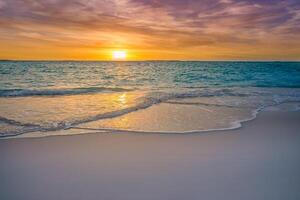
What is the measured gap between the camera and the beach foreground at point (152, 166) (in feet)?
12.3

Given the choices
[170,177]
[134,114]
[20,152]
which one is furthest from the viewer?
[134,114]

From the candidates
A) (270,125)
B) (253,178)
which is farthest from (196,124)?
(253,178)

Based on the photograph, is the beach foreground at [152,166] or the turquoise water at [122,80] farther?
the turquoise water at [122,80]

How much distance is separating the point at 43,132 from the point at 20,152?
1298mm

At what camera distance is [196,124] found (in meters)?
7.34

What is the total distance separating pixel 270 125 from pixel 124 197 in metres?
5.06

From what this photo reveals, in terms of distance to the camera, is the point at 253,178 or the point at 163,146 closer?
the point at 253,178

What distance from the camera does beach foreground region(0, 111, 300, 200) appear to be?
3.76 m

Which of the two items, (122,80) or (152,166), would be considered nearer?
(152,166)

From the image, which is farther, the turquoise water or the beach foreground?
the turquoise water

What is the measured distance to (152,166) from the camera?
4.54m

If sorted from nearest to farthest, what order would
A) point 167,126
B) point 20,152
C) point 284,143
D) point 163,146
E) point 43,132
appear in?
point 20,152 → point 163,146 → point 284,143 → point 43,132 → point 167,126

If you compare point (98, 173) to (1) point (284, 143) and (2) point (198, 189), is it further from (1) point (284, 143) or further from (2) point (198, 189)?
(1) point (284, 143)

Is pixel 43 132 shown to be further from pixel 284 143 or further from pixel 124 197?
pixel 284 143
